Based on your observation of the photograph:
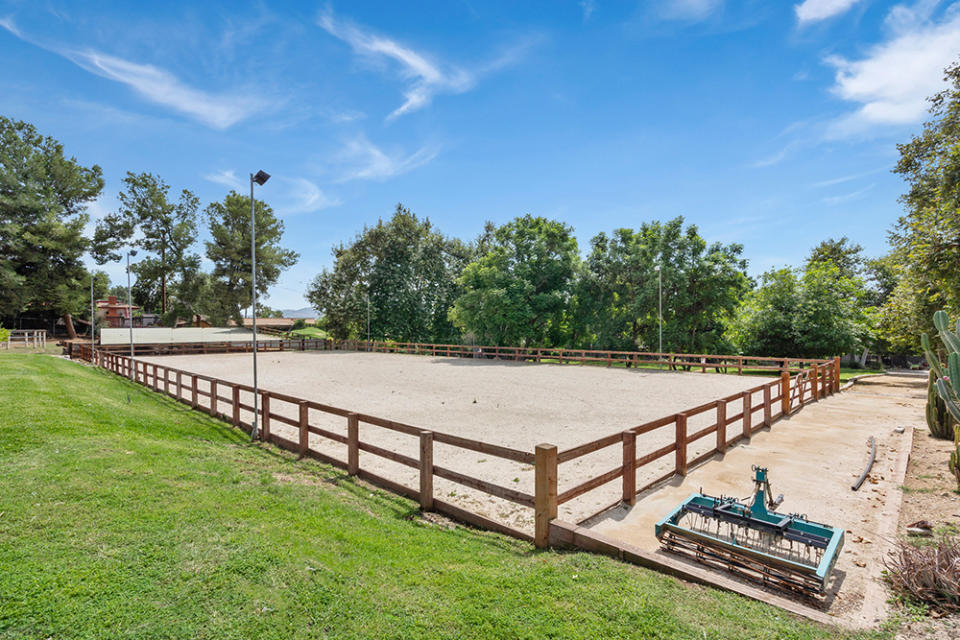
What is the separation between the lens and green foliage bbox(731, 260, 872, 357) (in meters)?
20.2

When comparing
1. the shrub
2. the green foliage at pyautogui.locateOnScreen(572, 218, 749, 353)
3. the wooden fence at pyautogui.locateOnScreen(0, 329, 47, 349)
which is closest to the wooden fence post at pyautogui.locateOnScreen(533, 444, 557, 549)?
the shrub

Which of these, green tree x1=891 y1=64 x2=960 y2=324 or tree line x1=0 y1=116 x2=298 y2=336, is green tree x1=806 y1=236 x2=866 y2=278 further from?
tree line x1=0 y1=116 x2=298 y2=336

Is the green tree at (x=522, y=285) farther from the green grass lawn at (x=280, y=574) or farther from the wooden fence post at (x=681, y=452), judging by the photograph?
the green grass lawn at (x=280, y=574)

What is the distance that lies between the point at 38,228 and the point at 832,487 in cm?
5110

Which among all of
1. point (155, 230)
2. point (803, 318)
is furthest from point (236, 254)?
point (803, 318)

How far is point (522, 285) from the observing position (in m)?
29.7

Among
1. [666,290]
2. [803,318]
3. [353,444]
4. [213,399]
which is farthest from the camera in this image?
[666,290]

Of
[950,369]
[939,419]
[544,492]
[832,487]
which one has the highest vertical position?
[950,369]

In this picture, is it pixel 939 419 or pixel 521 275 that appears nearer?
pixel 939 419

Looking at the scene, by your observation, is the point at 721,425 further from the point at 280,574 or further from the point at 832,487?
the point at 280,574

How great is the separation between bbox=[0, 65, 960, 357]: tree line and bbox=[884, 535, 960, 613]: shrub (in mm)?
12768

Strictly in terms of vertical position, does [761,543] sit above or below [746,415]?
below

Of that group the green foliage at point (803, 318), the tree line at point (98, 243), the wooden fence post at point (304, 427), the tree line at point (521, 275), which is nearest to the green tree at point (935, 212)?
the tree line at point (521, 275)

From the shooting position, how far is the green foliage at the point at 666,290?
992 inches
